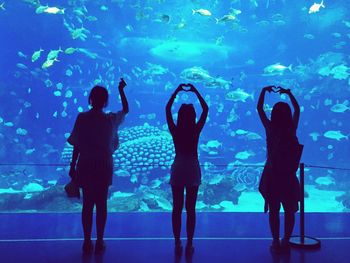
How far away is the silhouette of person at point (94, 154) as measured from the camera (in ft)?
10.3

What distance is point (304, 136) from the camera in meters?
23.2

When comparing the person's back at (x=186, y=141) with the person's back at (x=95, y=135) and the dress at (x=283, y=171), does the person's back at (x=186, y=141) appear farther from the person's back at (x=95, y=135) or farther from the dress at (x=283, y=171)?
the dress at (x=283, y=171)

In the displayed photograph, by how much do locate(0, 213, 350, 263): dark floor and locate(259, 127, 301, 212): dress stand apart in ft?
1.68

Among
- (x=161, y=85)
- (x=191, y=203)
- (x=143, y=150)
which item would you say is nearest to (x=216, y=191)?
(x=143, y=150)

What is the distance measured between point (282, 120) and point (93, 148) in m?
1.67

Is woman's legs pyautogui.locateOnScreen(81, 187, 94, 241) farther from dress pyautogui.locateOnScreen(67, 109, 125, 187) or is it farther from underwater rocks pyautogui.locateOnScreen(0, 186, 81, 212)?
underwater rocks pyautogui.locateOnScreen(0, 186, 81, 212)

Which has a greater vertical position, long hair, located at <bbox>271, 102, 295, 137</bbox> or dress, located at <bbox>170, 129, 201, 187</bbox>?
long hair, located at <bbox>271, 102, 295, 137</bbox>

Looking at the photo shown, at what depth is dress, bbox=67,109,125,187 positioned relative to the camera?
312cm

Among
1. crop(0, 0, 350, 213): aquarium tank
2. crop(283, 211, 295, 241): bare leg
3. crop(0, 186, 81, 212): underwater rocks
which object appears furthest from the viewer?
crop(0, 0, 350, 213): aquarium tank

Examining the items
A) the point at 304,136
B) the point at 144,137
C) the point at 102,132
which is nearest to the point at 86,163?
the point at 102,132

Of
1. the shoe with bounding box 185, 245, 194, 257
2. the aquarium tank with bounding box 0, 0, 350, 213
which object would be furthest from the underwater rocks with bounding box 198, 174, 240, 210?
the shoe with bounding box 185, 245, 194, 257

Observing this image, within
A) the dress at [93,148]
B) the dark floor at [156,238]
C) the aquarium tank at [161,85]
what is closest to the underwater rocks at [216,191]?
the aquarium tank at [161,85]

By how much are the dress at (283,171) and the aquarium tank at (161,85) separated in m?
7.71

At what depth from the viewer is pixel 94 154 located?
313 centimetres
